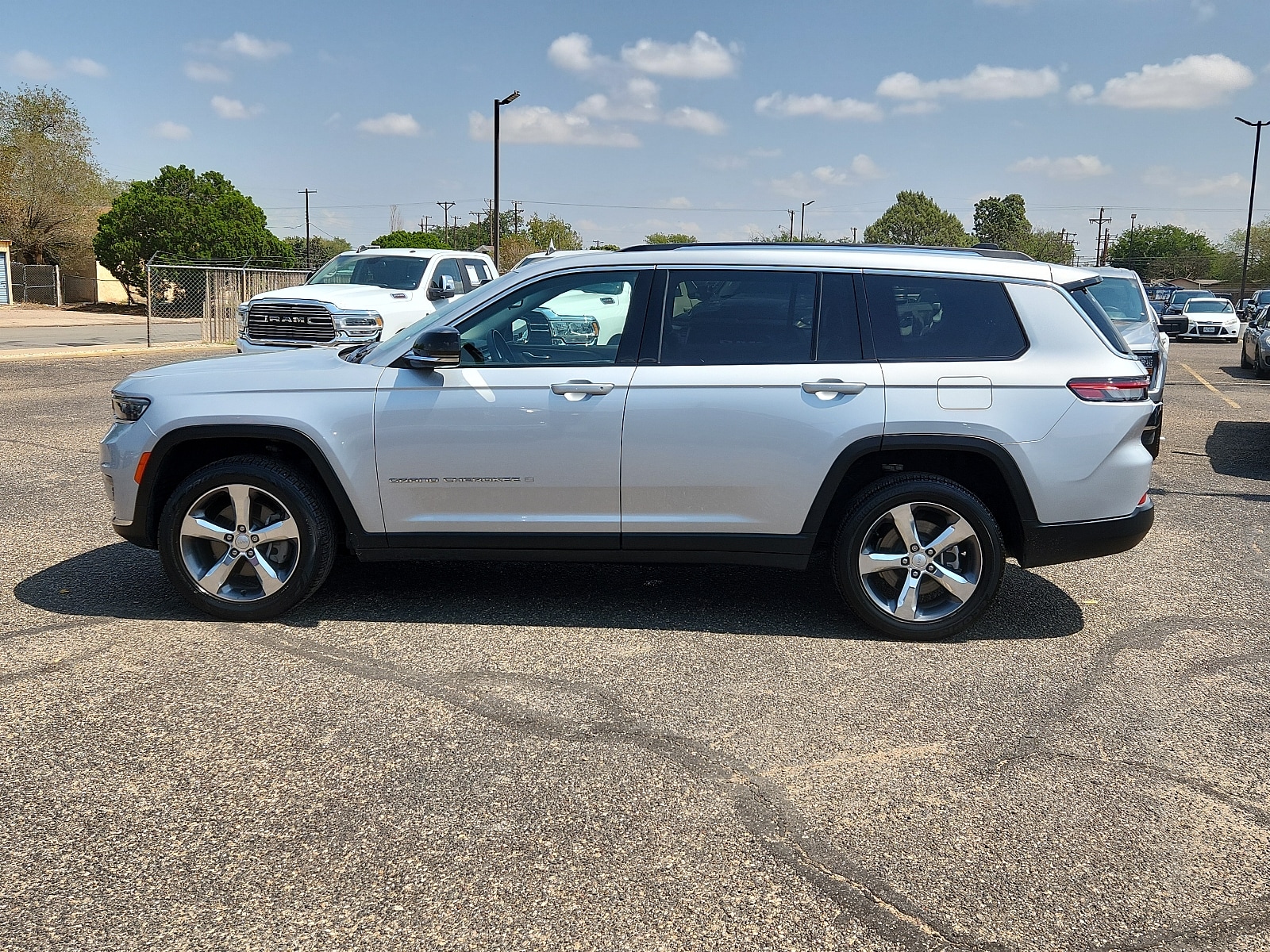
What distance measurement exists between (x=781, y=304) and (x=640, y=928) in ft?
10.2

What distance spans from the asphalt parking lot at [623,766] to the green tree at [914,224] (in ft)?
458

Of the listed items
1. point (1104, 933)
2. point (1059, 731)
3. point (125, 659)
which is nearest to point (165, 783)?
point (125, 659)

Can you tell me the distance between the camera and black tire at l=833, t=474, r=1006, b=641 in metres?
5.09

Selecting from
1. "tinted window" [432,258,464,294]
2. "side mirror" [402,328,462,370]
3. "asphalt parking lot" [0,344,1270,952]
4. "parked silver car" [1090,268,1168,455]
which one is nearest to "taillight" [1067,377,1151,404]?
"asphalt parking lot" [0,344,1270,952]

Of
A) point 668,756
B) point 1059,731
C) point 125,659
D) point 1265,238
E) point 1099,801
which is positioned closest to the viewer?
point 1099,801

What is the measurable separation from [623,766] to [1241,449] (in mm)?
9907

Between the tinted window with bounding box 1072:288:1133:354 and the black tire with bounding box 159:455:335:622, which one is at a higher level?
the tinted window with bounding box 1072:288:1133:354

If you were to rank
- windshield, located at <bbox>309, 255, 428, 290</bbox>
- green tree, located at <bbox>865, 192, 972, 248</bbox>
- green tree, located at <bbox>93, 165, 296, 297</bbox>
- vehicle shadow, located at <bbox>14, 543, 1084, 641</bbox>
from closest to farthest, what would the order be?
vehicle shadow, located at <bbox>14, 543, 1084, 641</bbox>, windshield, located at <bbox>309, 255, 428, 290</bbox>, green tree, located at <bbox>93, 165, 296, 297</bbox>, green tree, located at <bbox>865, 192, 972, 248</bbox>

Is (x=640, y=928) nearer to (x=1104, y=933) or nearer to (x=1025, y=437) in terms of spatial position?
(x=1104, y=933)

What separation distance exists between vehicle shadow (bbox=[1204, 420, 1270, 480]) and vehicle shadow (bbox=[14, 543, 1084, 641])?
478 centimetres

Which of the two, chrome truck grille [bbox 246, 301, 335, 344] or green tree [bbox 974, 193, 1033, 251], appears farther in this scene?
green tree [bbox 974, 193, 1033, 251]

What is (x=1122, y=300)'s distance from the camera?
1332 cm

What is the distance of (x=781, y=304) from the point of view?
523cm

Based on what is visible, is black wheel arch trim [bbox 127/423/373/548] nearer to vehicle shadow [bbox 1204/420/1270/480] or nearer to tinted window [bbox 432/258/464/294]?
vehicle shadow [bbox 1204/420/1270/480]
